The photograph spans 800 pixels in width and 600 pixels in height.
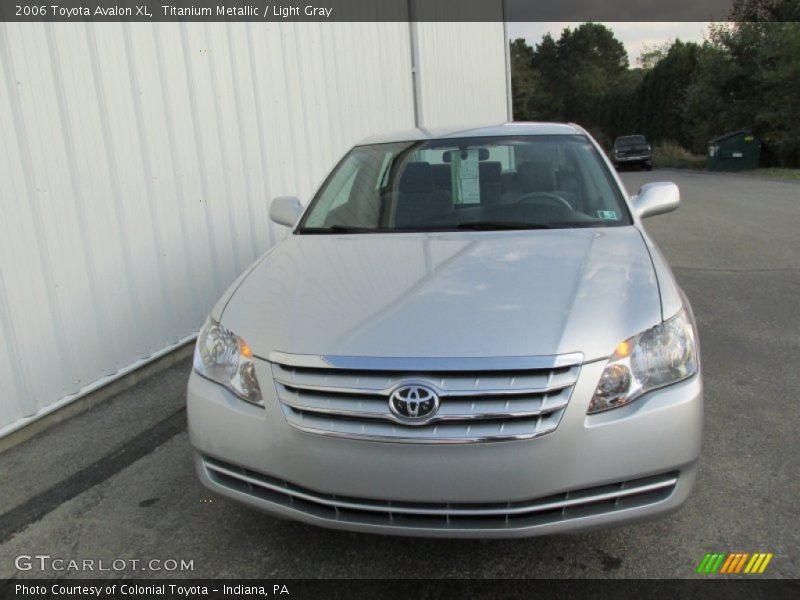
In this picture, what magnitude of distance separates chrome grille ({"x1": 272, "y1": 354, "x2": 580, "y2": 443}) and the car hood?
6 centimetres

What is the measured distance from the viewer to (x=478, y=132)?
4.05 meters

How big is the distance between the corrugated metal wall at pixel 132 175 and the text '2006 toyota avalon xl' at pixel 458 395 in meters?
1.67

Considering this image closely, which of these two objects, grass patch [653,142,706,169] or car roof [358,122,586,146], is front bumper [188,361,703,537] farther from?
grass patch [653,142,706,169]

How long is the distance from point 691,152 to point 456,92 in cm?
2958

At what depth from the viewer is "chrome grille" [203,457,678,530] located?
2.12 meters

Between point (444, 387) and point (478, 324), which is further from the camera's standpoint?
point (478, 324)

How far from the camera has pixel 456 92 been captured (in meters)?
11.2

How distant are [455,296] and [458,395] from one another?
20.4 inches

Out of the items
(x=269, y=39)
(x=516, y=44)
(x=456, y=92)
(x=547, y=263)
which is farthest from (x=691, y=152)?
(x=516, y=44)

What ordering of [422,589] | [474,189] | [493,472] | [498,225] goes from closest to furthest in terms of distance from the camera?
[493,472] → [422,589] → [498,225] → [474,189]

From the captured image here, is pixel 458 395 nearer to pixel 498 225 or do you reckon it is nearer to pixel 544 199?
pixel 498 225

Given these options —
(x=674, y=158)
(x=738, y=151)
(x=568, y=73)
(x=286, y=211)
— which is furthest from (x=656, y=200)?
(x=568, y=73)

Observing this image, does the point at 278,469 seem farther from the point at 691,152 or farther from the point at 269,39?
the point at 691,152

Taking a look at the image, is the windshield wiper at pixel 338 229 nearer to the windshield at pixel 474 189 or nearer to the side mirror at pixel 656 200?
the windshield at pixel 474 189
